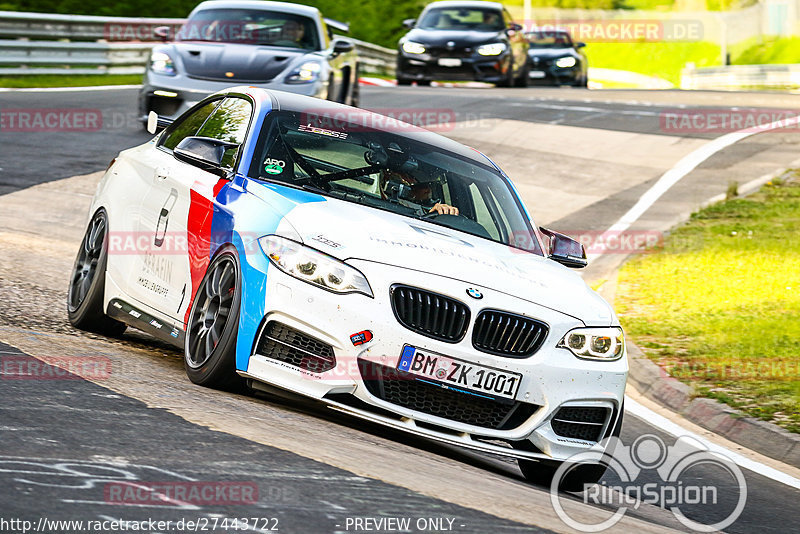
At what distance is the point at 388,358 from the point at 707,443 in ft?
10.6

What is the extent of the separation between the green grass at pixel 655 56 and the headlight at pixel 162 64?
5355cm

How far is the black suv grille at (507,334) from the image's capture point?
241 inches

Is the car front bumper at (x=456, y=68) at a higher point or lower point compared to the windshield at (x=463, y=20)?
lower

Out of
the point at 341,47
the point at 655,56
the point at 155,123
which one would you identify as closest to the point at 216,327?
the point at 155,123

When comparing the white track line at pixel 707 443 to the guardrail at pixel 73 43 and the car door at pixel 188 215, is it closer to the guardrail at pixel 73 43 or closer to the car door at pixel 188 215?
the car door at pixel 188 215

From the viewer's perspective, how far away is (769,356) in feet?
33.6

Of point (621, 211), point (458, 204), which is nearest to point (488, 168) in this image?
point (458, 204)

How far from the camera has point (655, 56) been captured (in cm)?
7362

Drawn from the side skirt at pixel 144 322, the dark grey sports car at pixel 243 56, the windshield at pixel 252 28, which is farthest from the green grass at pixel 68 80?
the side skirt at pixel 144 322

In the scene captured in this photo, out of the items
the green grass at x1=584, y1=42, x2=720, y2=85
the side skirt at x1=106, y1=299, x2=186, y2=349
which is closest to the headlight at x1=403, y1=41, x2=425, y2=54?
the side skirt at x1=106, y1=299, x2=186, y2=349

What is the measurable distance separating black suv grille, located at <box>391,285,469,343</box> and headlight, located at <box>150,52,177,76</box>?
10.6m

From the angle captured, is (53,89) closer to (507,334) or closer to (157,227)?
(157,227)

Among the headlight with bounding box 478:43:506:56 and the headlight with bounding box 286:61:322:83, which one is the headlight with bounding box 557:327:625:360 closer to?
the headlight with bounding box 286:61:322:83

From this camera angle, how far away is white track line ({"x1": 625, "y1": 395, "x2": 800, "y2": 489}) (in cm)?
760
